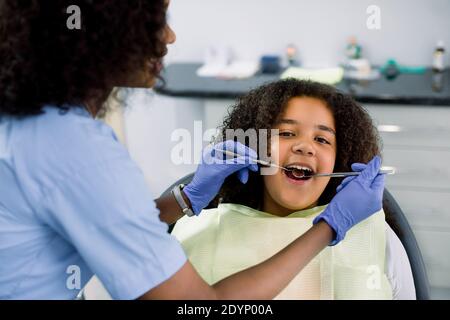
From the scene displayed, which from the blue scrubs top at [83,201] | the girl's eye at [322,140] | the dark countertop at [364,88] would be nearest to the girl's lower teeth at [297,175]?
the girl's eye at [322,140]

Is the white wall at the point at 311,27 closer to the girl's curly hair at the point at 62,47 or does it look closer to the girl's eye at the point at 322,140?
the girl's eye at the point at 322,140

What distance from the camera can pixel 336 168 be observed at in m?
1.60

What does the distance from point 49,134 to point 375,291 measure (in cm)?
80

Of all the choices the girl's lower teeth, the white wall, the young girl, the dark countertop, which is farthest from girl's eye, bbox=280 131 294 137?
the white wall

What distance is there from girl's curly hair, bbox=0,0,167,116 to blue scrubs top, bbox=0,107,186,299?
4 centimetres

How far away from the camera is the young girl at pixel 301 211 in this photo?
1346 mm

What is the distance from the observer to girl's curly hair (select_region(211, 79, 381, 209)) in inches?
61.7

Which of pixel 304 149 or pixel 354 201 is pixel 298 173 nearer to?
pixel 304 149

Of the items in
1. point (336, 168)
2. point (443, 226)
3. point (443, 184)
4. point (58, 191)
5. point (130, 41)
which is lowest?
point (443, 226)

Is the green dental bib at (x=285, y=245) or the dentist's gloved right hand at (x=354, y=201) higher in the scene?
the dentist's gloved right hand at (x=354, y=201)

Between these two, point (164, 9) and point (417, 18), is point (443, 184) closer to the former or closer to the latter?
point (417, 18)

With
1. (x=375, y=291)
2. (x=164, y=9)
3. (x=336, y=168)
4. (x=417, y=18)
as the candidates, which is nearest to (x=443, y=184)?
(x=417, y=18)

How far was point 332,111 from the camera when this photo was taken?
5.11 ft

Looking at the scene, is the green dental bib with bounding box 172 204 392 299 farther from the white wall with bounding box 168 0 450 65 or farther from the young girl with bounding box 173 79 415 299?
the white wall with bounding box 168 0 450 65
